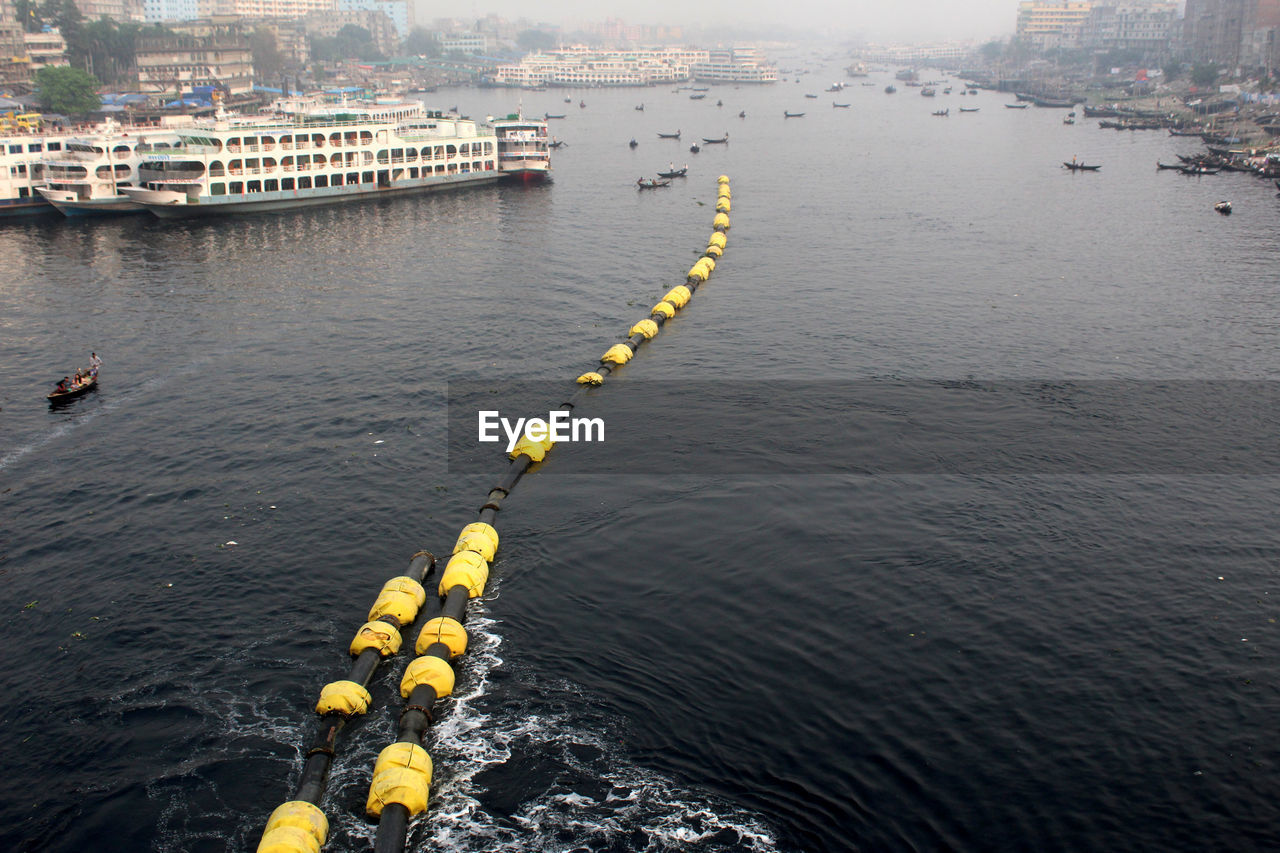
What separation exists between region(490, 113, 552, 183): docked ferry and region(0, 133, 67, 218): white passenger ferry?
61696mm

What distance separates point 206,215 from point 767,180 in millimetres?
85710

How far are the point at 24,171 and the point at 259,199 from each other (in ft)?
92.7

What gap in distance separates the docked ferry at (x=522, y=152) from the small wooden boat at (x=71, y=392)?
98815 millimetres

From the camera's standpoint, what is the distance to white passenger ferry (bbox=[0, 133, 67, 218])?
11856cm

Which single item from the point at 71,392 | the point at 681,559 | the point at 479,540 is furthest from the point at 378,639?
the point at 71,392

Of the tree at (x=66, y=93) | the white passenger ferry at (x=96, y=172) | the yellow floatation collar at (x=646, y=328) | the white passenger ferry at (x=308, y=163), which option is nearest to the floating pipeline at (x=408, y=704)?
the yellow floatation collar at (x=646, y=328)

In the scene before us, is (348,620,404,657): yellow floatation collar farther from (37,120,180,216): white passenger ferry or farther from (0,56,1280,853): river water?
(37,120,180,216): white passenger ferry

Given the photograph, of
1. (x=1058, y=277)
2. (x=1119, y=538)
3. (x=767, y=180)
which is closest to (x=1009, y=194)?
(x=767, y=180)

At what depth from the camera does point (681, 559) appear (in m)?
44.7

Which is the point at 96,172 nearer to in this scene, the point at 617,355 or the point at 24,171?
the point at 24,171

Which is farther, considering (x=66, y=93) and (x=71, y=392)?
(x=66, y=93)

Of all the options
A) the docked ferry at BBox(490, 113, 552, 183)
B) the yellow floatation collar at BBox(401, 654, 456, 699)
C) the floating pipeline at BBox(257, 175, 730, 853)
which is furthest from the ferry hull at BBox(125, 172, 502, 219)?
the yellow floatation collar at BBox(401, 654, 456, 699)

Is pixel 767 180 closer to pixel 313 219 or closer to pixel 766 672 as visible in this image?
pixel 313 219

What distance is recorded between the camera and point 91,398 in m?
62.8
